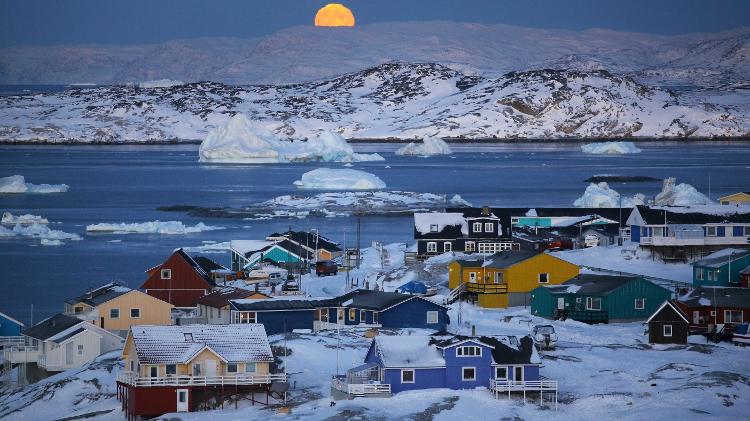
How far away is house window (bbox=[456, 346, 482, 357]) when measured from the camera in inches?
904

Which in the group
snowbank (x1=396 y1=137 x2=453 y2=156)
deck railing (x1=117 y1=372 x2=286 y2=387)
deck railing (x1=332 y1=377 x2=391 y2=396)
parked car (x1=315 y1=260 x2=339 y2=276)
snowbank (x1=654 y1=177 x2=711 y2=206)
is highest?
snowbank (x1=396 y1=137 x2=453 y2=156)

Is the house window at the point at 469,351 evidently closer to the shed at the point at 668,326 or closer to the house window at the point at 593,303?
the shed at the point at 668,326

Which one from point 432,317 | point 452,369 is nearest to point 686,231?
point 432,317

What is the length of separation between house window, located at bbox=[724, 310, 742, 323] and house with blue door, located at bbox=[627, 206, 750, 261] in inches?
320

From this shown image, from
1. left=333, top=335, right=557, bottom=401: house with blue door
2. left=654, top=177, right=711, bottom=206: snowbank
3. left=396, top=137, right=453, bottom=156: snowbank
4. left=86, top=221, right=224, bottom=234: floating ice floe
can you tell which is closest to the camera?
left=333, top=335, right=557, bottom=401: house with blue door

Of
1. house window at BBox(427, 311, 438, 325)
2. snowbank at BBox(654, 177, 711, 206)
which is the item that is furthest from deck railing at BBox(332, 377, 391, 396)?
snowbank at BBox(654, 177, 711, 206)

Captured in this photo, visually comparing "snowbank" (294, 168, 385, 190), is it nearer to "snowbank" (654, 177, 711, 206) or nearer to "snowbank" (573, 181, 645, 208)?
"snowbank" (573, 181, 645, 208)

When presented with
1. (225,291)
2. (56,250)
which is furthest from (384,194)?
(225,291)

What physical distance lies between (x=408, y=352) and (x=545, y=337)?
3773 millimetres

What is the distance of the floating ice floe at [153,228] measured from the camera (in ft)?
193

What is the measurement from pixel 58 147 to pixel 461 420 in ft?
588

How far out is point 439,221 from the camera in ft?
132

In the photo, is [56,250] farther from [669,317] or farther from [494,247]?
[669,317]

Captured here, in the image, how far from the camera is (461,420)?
21.1 meters
